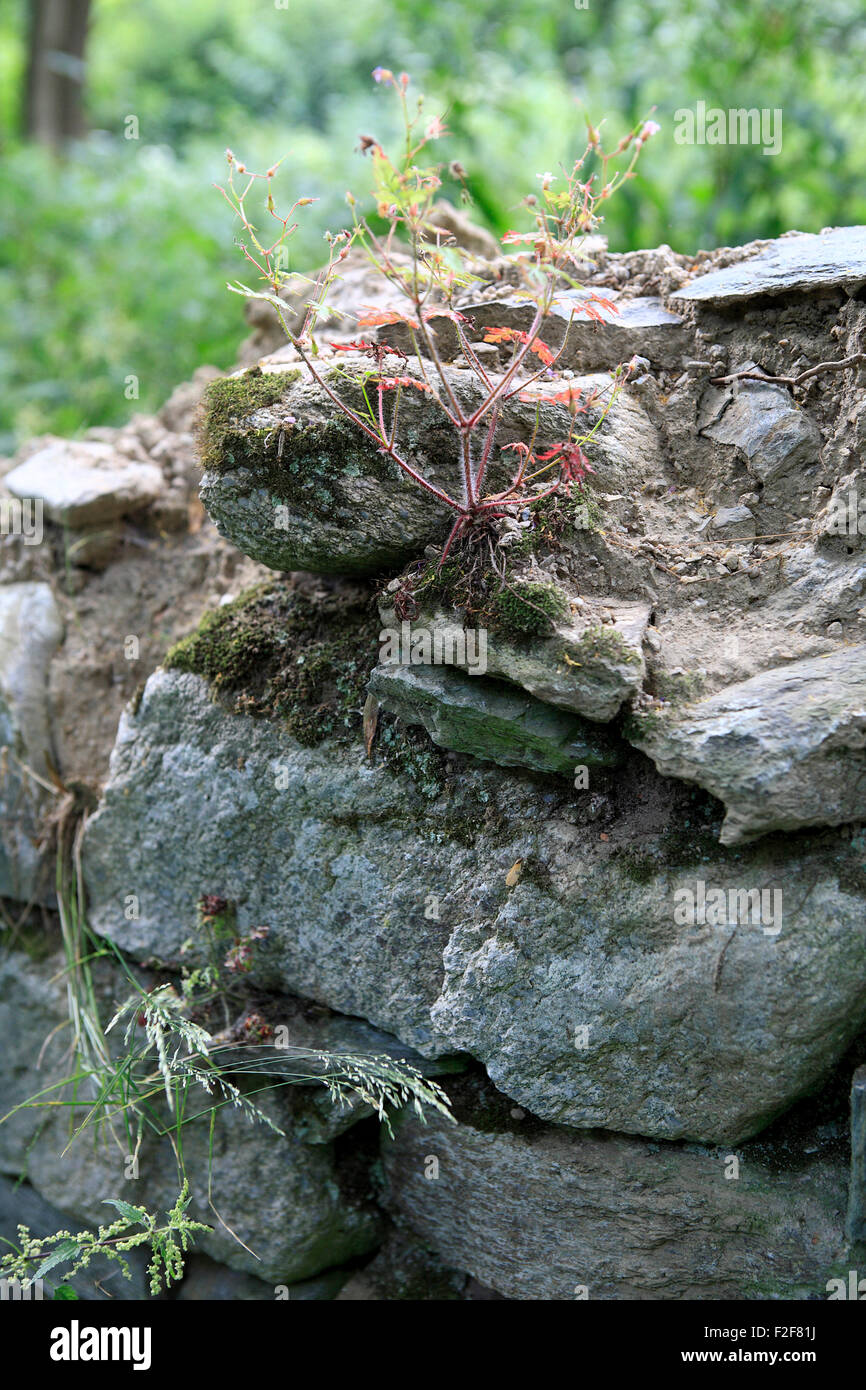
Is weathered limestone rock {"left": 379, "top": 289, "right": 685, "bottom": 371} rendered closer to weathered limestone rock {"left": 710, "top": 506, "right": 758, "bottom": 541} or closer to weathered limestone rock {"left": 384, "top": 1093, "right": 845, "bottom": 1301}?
weathered limestone rock {"left": 710, "top": 506, "right": 758, "bottom": 541}

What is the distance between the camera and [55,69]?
1139 centimetres

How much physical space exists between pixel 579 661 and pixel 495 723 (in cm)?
28

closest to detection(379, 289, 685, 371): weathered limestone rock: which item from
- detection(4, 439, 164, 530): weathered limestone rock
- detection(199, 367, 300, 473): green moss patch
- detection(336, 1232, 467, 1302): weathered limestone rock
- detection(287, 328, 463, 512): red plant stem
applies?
detection(199, 367, 300, 473): green moss patch

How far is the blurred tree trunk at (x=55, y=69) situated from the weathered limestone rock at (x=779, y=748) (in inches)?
490

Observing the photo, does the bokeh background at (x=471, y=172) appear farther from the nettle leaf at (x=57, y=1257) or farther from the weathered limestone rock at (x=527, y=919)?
the nettle leaf at (x=57, y=1257)

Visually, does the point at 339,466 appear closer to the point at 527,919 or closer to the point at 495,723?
the point at 495,723

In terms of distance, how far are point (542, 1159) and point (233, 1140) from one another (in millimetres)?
973

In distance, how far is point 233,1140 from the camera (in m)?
3.01

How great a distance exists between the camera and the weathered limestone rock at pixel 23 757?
3.60 metres

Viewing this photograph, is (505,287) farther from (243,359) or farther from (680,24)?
(680,24)

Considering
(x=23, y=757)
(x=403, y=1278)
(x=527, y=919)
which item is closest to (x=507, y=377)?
(x=527, y=919)

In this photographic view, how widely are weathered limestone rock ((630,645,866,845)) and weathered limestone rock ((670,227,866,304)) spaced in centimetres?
106

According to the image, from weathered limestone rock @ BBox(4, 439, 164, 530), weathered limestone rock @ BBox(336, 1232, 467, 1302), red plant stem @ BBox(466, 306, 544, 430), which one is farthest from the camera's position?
weathered limestone rock @ BBox(4, 439, 164, 530)

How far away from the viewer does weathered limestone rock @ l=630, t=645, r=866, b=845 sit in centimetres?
212
